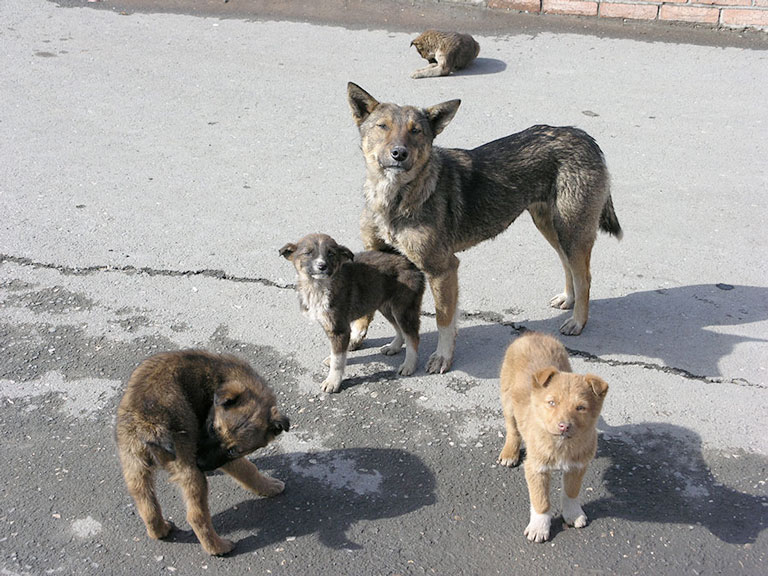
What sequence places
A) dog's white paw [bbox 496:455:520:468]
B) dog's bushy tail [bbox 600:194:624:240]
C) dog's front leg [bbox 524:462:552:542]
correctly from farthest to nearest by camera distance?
1. dog's bushy tail [bbox 600:194:624:240]
2. dog's white paw [bbox 496:455:520:468]
3. dog's front leg [bbox 524:462:552:542]

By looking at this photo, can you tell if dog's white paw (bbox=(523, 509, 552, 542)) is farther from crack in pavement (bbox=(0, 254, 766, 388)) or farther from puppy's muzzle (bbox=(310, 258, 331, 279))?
puppy's muzzle (bbox=(310, 258, 331, 279))

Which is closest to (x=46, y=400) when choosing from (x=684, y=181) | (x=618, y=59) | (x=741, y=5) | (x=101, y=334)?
(x=101, y=334)

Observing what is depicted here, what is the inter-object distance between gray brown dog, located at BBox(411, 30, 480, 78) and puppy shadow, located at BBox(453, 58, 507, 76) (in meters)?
0.10

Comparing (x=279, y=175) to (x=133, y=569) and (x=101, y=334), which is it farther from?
(x=133, y=569)

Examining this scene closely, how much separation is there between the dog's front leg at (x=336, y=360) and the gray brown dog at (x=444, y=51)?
641 cm

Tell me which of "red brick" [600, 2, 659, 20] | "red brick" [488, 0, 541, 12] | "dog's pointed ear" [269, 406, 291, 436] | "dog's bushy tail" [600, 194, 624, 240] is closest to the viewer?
"dog's pointed ear" [269, 406, 291, 436]

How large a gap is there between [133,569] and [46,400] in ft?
5.99

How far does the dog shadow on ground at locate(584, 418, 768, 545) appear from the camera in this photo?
15.5 ft

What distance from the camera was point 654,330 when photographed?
21.4 ft

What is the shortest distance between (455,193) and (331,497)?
2537 mm

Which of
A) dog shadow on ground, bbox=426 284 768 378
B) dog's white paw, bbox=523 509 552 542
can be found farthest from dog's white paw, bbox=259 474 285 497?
dog shadow on ground, bbox=426 284 768 378

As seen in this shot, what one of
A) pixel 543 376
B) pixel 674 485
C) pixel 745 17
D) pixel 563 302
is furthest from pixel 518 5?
pixel 543 376

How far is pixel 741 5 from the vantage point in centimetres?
1174

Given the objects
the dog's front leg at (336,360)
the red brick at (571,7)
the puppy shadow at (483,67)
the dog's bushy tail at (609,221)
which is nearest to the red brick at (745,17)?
the red brick at (571,7)
